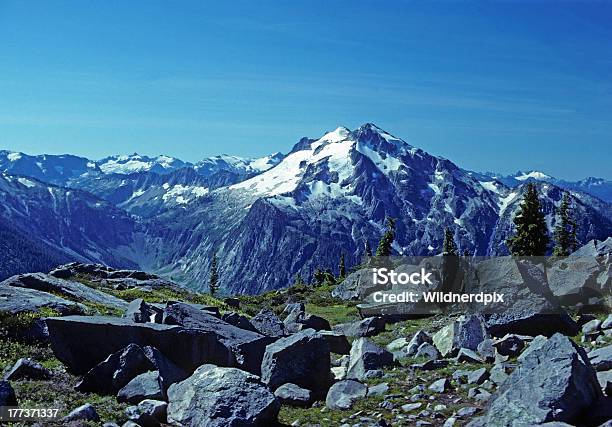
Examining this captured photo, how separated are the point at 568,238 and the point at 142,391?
96.0m

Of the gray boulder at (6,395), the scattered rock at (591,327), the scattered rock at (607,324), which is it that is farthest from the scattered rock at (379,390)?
the scattered rock at (607,324)

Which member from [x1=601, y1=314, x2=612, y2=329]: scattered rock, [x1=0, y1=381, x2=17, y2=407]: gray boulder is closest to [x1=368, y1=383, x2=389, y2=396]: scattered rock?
[x1=0, y1=381, x2=17, y2=407]: gray boulder

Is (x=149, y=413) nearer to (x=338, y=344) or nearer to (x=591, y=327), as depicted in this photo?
(x=338, y=344)

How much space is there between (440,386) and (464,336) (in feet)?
24.6

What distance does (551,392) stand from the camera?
14633mm

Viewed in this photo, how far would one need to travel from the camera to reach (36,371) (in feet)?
67.6

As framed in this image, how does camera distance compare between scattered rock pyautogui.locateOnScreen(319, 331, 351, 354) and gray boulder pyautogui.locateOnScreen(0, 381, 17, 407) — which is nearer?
gray boulder pyautogui.locateOnScreen(0, 381, 17, 407)

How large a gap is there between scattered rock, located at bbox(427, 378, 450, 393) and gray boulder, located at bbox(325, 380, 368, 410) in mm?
2411

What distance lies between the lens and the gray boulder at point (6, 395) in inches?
645

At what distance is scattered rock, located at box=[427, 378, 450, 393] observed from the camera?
20109 millimetres

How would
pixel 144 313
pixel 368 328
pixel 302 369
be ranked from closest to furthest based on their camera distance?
pixel 302 369 < pixel 144 313 < pixel 368 328

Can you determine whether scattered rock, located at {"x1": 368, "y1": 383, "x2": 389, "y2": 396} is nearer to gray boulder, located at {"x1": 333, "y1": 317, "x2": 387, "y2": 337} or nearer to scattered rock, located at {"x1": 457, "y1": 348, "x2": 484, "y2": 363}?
scattered rock, located at {"x1": 457, "y1": 348, "x2": 484, "y2": 363}

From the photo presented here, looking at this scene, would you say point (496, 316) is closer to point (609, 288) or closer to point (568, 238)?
point (609, 288)

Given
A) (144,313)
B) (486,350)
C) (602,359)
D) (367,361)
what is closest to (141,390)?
(144,313)
